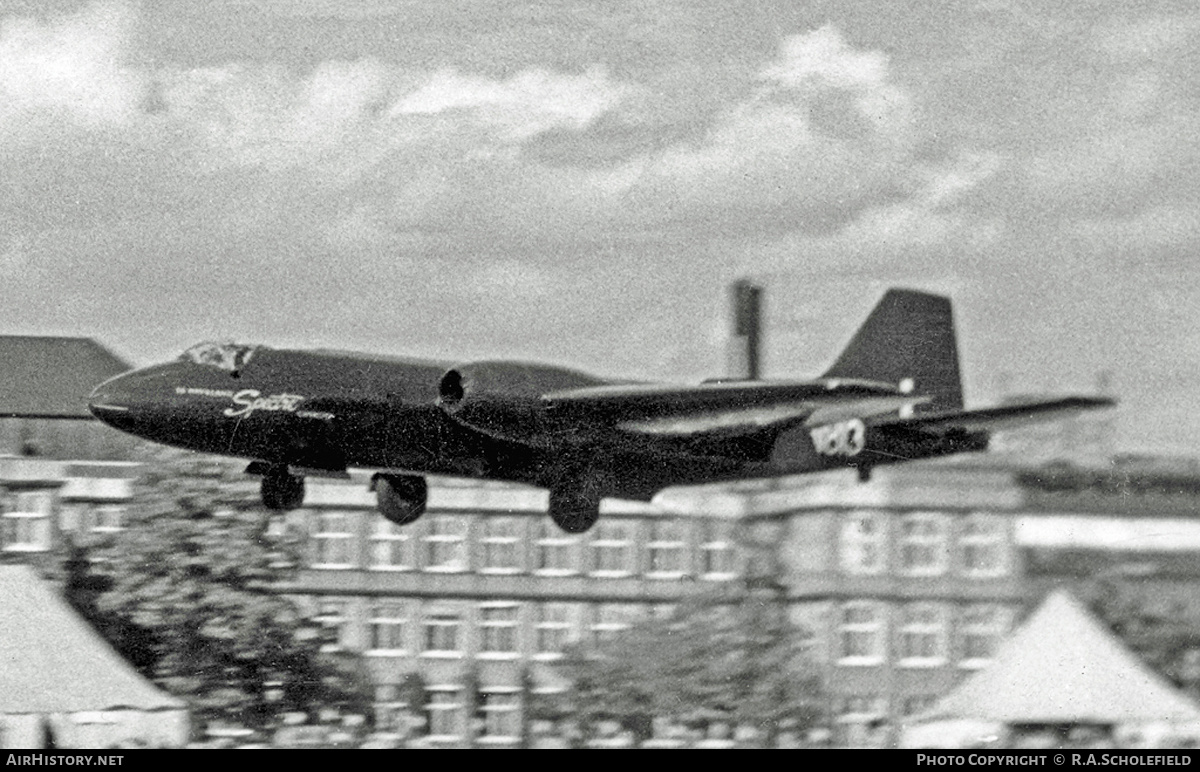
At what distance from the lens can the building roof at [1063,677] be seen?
18.2m

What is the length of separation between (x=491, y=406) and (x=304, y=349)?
1.88 m

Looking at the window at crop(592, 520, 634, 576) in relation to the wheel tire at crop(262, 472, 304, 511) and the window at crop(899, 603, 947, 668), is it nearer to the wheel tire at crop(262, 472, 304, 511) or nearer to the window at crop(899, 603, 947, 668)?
the window at crop(899, 603, 947, 668)

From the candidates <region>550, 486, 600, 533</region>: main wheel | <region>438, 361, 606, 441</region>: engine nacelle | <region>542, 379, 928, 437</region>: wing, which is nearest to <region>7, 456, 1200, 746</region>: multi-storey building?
<region>550, 486, 600, 533</region>: main wheel

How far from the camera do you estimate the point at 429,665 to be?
826 inches

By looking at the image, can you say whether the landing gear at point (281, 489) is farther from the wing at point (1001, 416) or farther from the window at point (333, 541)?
the wing at point (1001, 416)

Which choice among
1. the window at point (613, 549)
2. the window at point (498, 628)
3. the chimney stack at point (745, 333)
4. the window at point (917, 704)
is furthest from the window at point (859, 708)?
the chimney stack at point (745, 333)

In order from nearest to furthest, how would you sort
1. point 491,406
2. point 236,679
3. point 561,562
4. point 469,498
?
point 491,406 → point 469,498 → point 561,562 → point 236,679

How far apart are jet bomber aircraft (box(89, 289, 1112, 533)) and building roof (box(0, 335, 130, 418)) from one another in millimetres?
1302

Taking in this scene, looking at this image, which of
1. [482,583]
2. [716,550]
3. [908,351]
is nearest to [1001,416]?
[908,351]

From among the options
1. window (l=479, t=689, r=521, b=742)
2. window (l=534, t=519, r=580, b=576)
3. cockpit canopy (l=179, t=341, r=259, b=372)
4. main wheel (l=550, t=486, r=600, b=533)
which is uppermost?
cockpit canopy (l=179, t=341, r=259, b=372)

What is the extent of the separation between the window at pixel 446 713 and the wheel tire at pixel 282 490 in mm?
5619

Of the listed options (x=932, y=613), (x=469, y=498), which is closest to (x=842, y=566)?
(x=932, y=613)

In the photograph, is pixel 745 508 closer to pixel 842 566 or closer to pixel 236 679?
pixel 842 566

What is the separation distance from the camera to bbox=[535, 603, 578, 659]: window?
826 inches
